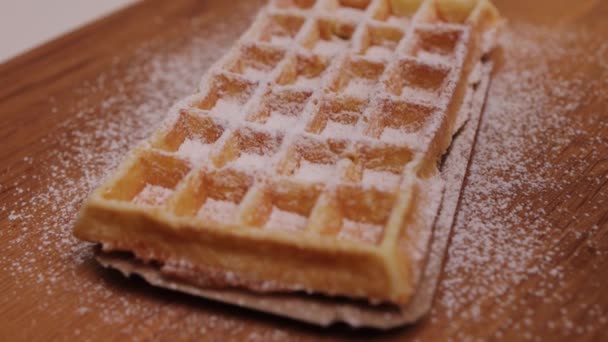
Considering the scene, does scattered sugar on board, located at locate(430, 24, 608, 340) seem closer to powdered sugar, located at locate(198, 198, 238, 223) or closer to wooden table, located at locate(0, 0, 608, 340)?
wooden table, located at locate(0, 0, 608, 340)

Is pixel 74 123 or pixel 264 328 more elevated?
pixel 74 123

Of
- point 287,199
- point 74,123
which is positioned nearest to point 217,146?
point 287,199

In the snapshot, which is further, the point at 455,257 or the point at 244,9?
the point at 244,9

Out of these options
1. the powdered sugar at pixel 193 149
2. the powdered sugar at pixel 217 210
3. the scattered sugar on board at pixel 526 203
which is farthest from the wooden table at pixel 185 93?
the powdered sugar at pixel 193 149

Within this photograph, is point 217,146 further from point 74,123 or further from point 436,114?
point 74,123

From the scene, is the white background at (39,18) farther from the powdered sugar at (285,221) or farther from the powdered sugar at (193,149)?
the powdered sugar at (285,221)

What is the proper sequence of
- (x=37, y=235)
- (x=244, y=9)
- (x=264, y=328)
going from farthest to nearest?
(x=244, y=9)
(x=37, y=235)
(x=264, y=328)

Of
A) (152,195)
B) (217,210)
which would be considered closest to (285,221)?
(217,210)
